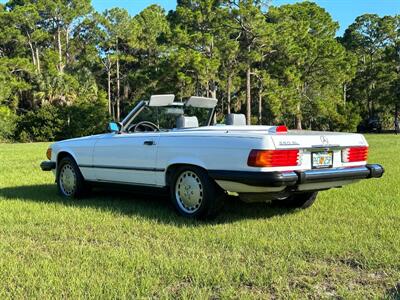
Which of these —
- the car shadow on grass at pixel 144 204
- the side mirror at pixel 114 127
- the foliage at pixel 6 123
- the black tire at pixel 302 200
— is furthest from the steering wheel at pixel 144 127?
the foliage at pixel 6 123

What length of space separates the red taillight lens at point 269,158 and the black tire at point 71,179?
3.21m

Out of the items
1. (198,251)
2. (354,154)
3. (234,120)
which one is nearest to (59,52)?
(234,120)

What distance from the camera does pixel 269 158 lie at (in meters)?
5.42

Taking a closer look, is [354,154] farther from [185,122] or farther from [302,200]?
[185,122]

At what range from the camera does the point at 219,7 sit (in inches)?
1555

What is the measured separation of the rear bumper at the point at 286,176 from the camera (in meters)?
5.37

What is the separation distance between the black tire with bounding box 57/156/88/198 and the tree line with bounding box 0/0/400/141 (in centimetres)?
2995

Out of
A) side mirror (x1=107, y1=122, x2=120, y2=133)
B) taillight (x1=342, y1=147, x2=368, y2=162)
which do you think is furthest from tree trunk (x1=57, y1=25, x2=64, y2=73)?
taillight (x1=342, y1=147, x2=368, y2=162)

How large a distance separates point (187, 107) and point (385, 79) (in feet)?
184

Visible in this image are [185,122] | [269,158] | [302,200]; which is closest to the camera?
[269,158]

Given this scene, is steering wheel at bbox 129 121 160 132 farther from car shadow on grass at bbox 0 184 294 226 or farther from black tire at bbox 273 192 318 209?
black tire at bbox 273 192 318 209

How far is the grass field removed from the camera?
376 cm

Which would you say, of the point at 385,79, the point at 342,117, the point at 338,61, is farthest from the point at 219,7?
the point at 385,79

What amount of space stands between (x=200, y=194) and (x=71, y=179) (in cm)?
270
